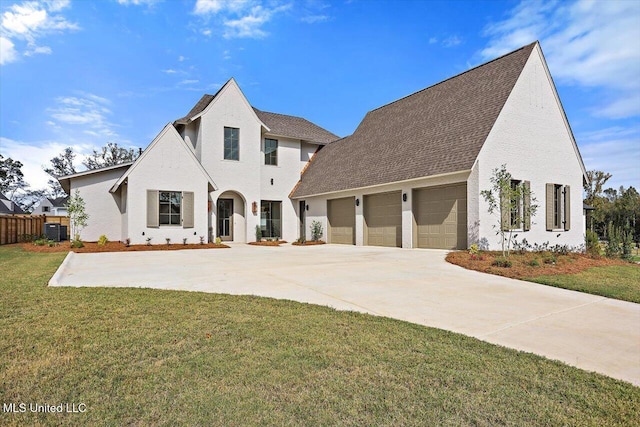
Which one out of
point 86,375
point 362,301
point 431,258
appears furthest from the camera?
point 431,258

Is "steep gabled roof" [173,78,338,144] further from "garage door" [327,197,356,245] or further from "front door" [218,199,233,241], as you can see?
"garage door" [327,197,356,245]

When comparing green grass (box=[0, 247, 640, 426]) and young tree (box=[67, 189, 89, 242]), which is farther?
young tree (box=[67, 189, 89, 242])

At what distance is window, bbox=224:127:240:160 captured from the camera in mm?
19953

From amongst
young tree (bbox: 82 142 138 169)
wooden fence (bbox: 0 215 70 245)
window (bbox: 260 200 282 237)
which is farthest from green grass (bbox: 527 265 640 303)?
young tree (bbox: 82 142 138 169)

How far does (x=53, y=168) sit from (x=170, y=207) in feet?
151

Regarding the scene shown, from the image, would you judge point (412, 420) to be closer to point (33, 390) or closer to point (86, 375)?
point (86, 375)

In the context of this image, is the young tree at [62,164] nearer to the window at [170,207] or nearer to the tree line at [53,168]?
the tree line at [53,168]

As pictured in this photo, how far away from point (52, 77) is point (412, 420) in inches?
838

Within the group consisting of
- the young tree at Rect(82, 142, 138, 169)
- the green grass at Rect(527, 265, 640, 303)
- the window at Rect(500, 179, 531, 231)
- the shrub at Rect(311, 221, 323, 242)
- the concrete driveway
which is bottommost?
the green grass at Rect(527, 265, 640, 303)

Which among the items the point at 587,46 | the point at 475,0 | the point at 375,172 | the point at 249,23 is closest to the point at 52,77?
the point at 249,23

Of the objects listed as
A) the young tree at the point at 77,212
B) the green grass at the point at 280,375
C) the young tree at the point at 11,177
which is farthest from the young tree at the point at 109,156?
the green grass at the point at 280,375

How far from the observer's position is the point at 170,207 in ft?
55.9

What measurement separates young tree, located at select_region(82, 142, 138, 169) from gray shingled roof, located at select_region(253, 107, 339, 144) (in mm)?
29165

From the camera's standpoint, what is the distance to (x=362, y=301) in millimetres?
5641
